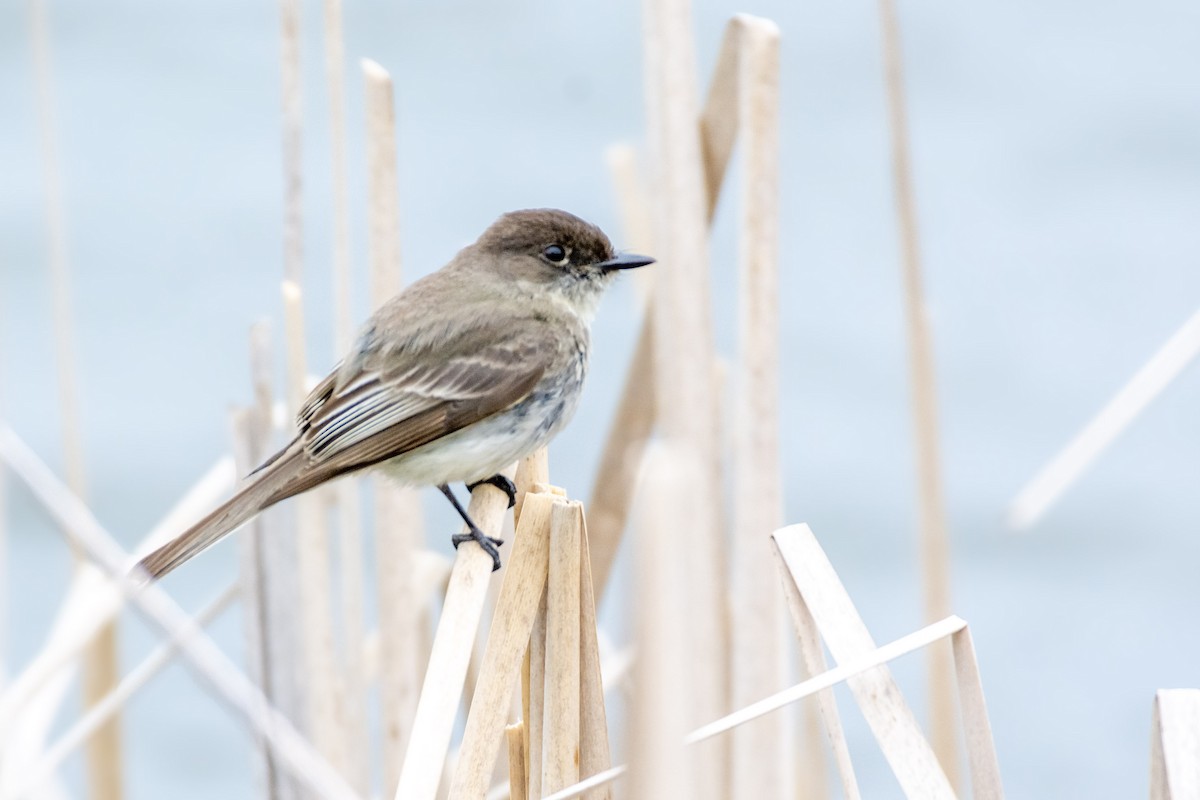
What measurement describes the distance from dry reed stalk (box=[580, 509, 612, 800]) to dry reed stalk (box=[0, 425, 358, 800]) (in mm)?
352

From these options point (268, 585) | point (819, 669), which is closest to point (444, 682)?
point (819, 669)

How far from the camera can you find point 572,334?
3.78 metres

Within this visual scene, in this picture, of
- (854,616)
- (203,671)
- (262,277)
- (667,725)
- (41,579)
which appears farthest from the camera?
(262,277)

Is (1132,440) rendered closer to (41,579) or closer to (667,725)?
(41,579)

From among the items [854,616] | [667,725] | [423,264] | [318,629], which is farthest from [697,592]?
[423,264]

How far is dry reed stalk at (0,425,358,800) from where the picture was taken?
211 centimetres

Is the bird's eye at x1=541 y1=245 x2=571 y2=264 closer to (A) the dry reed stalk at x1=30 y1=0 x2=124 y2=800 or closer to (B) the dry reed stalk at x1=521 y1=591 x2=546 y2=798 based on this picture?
(A) the dry reed stalk at x1=30 y1=0 x2=124 y2=800

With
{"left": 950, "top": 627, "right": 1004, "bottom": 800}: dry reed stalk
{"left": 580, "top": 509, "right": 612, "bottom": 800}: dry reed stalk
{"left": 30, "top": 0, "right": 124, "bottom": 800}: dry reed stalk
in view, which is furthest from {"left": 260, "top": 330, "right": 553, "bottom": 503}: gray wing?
{"left": 950, "top": 627, "right": 1004, "bottom": 800}: dry reed stalk

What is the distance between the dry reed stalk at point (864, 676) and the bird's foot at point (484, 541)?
68cm

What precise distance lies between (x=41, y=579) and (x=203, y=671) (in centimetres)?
431

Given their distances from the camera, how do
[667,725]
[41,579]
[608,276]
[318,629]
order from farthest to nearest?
[41,579]
[608,276]
[318,629]
[667,725]

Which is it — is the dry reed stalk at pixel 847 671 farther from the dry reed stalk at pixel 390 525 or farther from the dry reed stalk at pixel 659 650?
the dry reed stalk at pixel 390 525

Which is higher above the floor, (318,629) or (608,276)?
(608,276)

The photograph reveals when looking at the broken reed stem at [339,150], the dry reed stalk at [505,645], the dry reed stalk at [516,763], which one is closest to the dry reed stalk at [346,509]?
the broken reed stem at [339,150]
